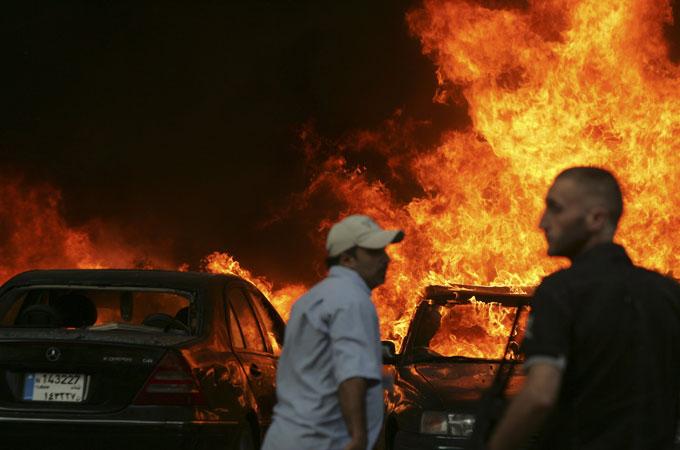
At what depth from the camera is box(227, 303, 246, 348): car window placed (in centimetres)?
905

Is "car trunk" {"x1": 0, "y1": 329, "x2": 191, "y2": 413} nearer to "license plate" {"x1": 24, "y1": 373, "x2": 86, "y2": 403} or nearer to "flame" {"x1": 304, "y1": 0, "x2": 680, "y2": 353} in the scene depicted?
"license plate" {"x1": 24, "y1": 373, "x2": 86, "y2": 403}

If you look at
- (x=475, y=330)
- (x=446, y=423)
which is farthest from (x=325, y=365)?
(x=475, y=330)

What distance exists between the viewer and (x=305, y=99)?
37.6 metres

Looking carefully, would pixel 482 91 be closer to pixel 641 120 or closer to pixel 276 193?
pixel 641 120

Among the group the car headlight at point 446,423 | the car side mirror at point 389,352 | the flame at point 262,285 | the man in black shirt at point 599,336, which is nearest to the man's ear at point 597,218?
the man in black shirt at point 599,336

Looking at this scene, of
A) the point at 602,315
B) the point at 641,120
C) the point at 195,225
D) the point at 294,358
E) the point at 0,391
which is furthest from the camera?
the point at 195,225

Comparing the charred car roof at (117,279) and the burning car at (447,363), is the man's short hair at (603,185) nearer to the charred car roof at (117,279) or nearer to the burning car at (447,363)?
the burning car at (447,363)

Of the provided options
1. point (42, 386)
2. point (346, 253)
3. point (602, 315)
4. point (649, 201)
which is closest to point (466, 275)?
point (649, 201)

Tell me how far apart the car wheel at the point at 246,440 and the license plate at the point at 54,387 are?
3.68ft

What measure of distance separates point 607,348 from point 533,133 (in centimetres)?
1916

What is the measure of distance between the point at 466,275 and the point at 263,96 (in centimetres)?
1845

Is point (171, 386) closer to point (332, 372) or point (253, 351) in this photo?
point (253, 351)

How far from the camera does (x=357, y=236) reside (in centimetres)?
543

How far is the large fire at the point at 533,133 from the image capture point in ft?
71.3
